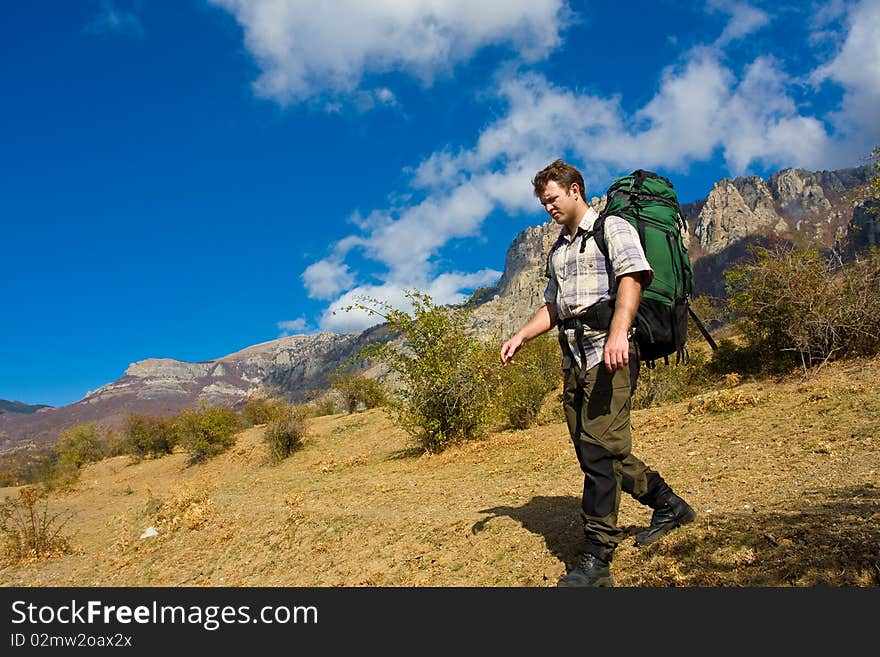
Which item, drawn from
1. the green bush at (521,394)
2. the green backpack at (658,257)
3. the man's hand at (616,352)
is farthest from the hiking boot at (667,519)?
the green bush at (521,394)

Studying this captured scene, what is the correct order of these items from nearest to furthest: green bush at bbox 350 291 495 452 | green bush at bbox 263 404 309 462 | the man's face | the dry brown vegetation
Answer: the dry brown vegetation < the man's face < green bush at bbox 350 291 495 452 < green bush at bbox 263 404 309 462

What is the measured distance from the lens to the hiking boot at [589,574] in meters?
3.16

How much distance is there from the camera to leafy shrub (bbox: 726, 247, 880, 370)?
398 inches

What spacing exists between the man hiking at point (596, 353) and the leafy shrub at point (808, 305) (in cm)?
888

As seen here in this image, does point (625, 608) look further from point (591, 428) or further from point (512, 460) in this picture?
point (512, 460)

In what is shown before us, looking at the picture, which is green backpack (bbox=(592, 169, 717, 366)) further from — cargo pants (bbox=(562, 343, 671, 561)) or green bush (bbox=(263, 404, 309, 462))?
green bush (bbox=(263, 404, 309, 462))

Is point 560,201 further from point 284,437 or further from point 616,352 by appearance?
point 284,437

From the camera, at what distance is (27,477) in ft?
107

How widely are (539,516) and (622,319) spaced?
2.61 m

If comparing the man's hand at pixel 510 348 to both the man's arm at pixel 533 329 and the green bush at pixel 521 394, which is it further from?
the green bush at pixel 521 394

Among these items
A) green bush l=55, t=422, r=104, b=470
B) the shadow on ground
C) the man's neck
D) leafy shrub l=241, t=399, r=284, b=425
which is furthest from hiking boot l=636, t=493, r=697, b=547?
green bush l=55, t=422, r=104, b=470

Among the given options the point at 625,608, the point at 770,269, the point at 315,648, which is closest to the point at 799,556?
the point at 625,608

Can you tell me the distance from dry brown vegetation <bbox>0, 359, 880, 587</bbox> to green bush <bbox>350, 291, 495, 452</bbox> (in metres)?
0.61

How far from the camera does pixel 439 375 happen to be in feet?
39.2
